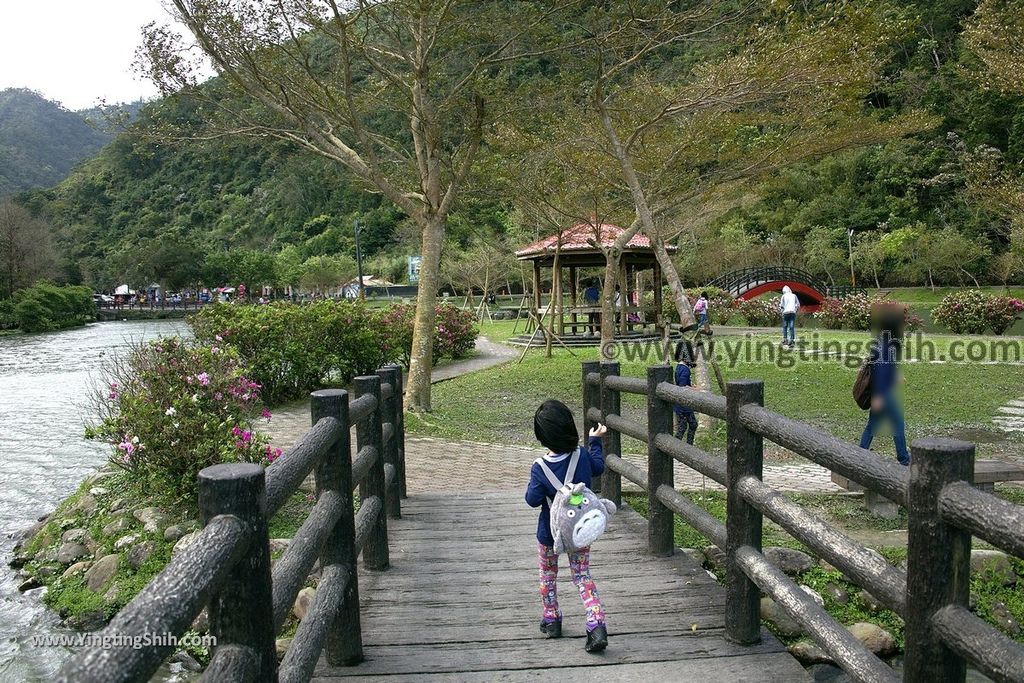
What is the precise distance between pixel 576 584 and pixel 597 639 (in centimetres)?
21

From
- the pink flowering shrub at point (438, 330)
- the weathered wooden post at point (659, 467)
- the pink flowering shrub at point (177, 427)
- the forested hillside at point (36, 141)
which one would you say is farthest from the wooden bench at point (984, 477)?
the forested hillside at point (36, 141)

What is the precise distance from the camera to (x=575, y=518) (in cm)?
280

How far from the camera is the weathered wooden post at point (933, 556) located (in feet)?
5.48

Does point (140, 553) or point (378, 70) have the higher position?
point (378, 70)

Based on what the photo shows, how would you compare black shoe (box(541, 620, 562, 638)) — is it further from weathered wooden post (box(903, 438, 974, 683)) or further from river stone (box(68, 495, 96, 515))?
river stone (box(68, 495, 96, 515))

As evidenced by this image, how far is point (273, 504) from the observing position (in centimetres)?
184

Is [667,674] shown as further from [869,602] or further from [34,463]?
[34,463]

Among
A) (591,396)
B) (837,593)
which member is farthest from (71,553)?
(837,593)

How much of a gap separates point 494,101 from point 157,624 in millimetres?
10136

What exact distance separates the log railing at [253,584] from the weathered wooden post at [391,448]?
1521 mm

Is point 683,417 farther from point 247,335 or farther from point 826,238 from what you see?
point 826,238

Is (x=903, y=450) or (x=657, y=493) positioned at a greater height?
(x=657, y=493)

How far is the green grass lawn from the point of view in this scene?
29.1 feet

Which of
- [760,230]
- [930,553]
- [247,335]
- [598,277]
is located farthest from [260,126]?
[760,230]
